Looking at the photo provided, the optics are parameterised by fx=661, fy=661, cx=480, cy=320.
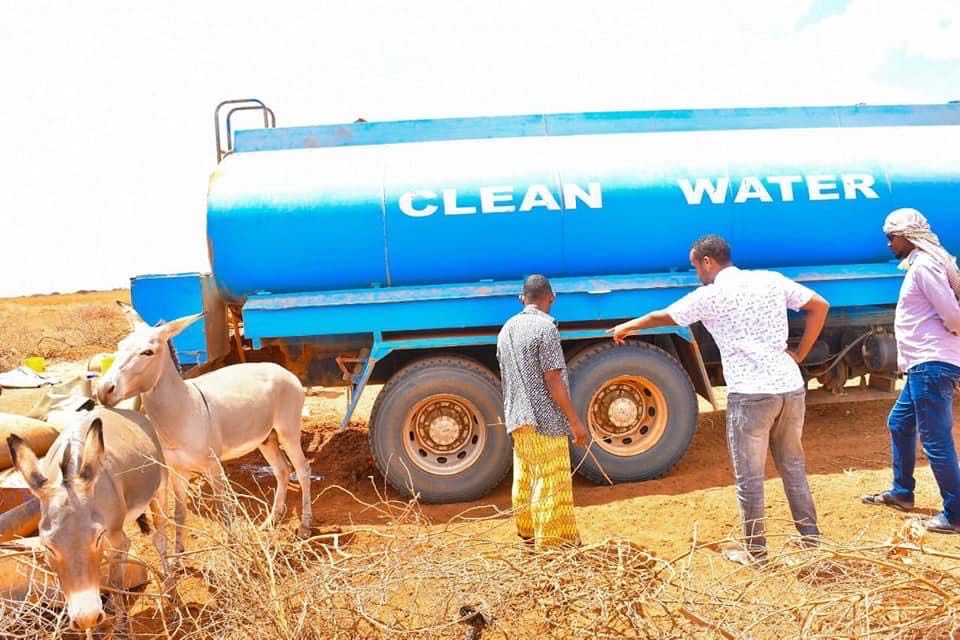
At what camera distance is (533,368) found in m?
4.00

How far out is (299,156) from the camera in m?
5.74

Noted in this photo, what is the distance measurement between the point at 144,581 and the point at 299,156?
3504mm

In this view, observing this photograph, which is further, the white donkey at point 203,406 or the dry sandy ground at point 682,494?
the dry sandy ground at point 682,494

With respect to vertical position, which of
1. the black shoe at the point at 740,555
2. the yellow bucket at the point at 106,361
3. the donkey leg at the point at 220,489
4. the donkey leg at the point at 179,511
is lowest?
the black shoe at the point at 740,555

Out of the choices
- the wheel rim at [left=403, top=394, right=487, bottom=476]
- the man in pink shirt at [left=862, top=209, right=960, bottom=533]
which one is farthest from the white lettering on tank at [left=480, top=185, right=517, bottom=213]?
the man in pink shirt at [left=862, top=209, right=960, bottom=533]

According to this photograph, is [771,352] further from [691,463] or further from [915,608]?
[691,463]

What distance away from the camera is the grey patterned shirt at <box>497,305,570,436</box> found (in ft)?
12.9

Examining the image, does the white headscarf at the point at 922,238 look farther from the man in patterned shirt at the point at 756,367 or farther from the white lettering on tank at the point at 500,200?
the white lettering on tank at the point at 500,200

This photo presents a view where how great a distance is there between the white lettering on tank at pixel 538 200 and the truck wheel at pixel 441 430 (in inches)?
54.8

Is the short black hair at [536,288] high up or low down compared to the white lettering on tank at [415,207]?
down

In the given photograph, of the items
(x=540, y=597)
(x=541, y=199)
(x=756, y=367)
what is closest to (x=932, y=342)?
(x=756, y=367)

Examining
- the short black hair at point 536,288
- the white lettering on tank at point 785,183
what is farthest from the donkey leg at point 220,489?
the white lettering on tank at point 785,183

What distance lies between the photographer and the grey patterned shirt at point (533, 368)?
3.94 metres

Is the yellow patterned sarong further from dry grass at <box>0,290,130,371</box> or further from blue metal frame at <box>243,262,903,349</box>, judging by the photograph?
dry grass at <box>0,290,130,371</box>
